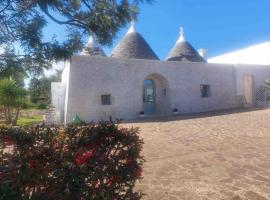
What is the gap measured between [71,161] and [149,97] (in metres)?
18.2

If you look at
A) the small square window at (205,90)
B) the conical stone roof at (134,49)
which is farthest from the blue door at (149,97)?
the small square window at (205,90)

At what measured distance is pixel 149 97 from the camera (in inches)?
814

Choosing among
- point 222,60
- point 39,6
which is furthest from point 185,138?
point 222,60

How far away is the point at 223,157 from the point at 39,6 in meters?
5.64

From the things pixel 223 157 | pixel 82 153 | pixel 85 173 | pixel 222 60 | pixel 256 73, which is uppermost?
pixel 222 60

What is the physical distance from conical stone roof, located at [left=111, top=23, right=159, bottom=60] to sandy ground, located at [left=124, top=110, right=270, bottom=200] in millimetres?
12776

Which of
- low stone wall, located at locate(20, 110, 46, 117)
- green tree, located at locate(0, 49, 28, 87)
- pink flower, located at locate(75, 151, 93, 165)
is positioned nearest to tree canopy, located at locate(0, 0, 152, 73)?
green tree, located at locate(0, 49, 28, 87)

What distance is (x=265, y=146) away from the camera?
26.7 ft

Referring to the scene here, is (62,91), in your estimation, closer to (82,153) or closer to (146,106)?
(146,106)

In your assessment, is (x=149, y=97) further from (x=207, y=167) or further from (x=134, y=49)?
(x=207, y=167)

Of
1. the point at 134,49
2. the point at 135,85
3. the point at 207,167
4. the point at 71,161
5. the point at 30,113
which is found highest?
the point at 134,49

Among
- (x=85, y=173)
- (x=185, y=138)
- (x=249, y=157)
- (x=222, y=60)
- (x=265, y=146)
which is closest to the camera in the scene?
(x=85, y=173)

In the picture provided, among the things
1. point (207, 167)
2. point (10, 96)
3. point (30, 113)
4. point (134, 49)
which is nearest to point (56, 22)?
point (207, 167)

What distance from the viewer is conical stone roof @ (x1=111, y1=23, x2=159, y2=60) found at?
21.9 metres
